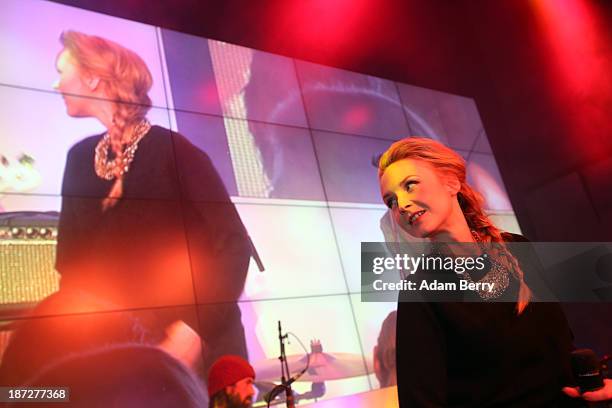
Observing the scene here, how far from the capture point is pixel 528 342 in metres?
0.91

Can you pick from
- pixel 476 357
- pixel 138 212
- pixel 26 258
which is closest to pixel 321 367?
pixel 138 212

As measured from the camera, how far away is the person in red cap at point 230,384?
223 cm

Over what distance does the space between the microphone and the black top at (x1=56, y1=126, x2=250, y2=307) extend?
259cm

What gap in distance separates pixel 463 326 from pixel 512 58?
4.77 m

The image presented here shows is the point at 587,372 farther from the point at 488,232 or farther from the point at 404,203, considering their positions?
the point at 404,203

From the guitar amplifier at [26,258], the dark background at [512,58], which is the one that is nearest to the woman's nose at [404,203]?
the guitar amplifier at [26,258]

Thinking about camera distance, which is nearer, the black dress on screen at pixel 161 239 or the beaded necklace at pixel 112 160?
the black dress on screen at pixel 161 239

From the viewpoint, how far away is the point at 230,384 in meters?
2.26

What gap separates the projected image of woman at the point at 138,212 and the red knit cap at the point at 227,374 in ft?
2.43

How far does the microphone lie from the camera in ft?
2.86

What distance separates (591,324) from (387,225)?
2405 millimetres

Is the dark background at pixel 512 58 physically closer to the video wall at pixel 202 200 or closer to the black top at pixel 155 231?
the video wall at pixel 202 200

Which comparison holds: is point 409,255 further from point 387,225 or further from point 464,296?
point 387,225

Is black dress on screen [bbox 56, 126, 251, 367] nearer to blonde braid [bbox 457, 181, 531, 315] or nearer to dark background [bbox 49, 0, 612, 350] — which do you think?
dark background [bbox 49, 0, 612, 350]
